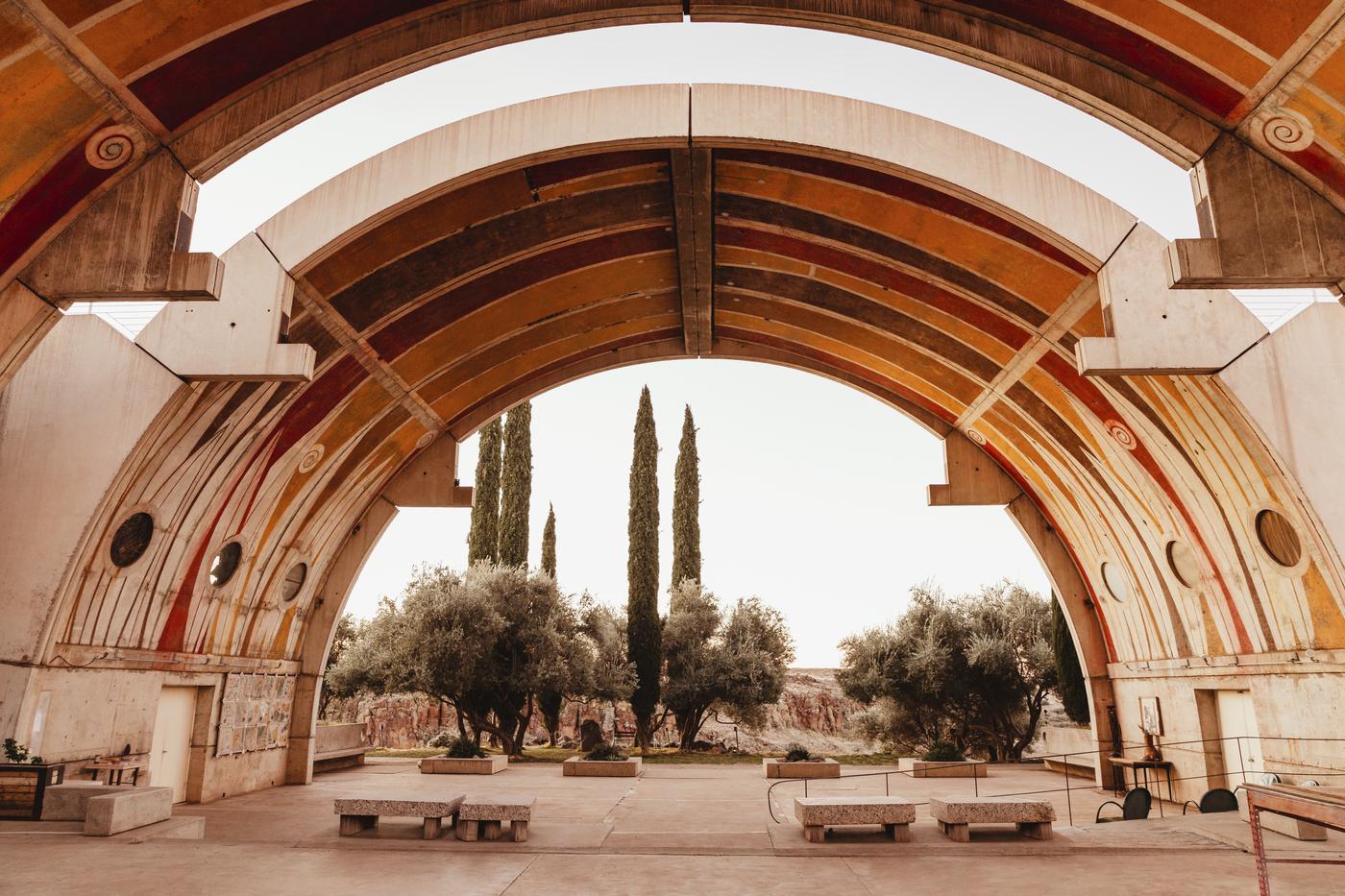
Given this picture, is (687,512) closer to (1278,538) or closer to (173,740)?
(173,740)

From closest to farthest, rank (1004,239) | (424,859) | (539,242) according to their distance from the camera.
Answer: (424,859)
(1004,239)
(539,242)

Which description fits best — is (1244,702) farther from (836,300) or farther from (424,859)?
(424,859)

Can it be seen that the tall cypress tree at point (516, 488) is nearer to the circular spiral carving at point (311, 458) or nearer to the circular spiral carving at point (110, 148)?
the circular spiral carving at point (311, 458)

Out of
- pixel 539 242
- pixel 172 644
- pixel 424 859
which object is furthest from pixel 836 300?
pixel 172 644

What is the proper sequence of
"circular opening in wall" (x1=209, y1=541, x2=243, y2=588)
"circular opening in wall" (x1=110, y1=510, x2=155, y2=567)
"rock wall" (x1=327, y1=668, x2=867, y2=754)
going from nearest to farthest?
1. "circular opening in wall" (x1=110, y1=510, x2=155, y2=567)
2. "circular opening in wall" (x1=209, y1=541, x2=243, y2=588)
3. "rock wall" (x1=327, y1=668, x2=867, y2=754)

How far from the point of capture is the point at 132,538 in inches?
478

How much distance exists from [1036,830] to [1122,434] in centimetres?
617

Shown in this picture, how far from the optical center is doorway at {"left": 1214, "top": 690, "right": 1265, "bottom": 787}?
43.7ft

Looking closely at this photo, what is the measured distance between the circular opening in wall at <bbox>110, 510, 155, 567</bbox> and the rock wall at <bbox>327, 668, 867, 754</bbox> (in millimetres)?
22210

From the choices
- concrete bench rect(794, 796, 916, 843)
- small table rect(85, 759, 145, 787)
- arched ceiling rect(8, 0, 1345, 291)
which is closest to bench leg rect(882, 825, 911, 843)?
concrete bench rect(794, 796, 916, 843)

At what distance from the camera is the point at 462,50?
30.9 ft

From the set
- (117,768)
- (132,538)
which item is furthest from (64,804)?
(132,538)

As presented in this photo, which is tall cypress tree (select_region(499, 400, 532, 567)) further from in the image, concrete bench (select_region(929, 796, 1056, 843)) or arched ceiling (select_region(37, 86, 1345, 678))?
concrete bench (select_region(929, 796, 1056, 843))

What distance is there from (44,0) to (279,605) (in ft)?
40.7
